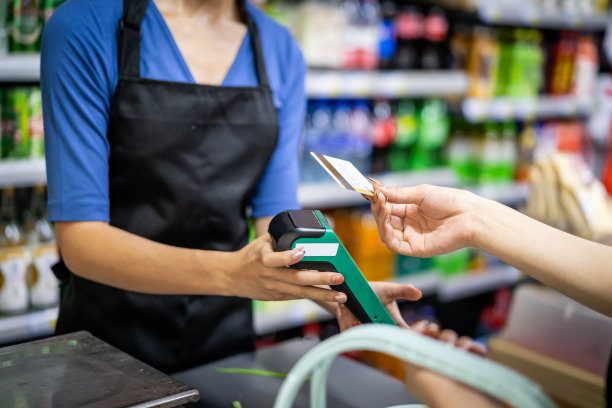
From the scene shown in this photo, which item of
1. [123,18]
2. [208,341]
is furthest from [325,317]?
[123,18]

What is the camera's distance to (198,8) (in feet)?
4.86

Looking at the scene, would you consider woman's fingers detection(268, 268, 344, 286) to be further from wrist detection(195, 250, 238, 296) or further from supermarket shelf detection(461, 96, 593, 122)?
supermarket shelf detection(461, 96, 593, 122)

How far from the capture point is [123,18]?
1.33 metres

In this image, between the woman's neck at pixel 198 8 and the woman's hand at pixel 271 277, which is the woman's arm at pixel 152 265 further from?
the woman's neck at pixel 198 8

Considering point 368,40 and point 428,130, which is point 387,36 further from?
point 428,130

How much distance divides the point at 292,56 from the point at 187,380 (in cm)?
85

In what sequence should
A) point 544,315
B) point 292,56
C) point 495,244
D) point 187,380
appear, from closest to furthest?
point 495,244
point 187,380
point 292,56
point 544,315

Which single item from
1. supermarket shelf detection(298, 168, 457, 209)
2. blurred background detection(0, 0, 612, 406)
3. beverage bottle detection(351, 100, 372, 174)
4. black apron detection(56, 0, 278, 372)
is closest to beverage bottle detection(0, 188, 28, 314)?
blurred background detection(0, 0, 612, 406)

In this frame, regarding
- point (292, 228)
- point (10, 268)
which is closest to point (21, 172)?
point (10, 268)

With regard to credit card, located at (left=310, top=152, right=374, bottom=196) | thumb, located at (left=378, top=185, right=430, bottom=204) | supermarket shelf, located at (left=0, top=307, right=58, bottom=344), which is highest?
credit card, located at (left=310, top=152, right=374, bottom=196)

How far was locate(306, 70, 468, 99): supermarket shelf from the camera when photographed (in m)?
2.68

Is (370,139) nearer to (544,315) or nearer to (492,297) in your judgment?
(544,315)

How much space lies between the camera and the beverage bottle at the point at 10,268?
80.5 inches

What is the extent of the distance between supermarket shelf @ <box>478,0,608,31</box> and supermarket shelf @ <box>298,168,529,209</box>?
89cm
